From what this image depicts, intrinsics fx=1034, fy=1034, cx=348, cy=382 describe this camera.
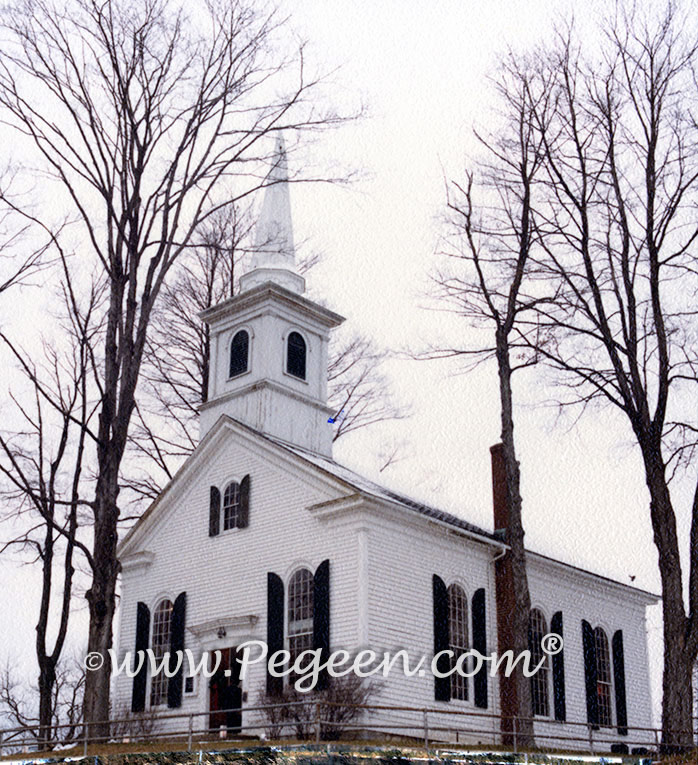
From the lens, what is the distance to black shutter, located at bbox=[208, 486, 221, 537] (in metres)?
23.5

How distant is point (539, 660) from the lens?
80.8ft

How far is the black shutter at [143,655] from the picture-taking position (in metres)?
23.4

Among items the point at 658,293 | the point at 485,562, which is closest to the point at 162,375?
the point at 485,562

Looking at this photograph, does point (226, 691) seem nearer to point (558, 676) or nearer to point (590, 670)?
point (558, 676)

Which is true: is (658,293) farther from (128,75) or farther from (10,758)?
(10,758)

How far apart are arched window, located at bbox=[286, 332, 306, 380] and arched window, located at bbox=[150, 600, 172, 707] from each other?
253 inches

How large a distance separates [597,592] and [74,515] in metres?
13.5

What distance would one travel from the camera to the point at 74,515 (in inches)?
987

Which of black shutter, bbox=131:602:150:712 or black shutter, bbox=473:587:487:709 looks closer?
black shutter, bbox=473:587:487:709

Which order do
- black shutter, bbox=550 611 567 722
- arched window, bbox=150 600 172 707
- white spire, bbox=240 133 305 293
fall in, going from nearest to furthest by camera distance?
arched window, bbox=150 600 172 707, black shutter, bbox=550 611 567 722, white spire, bbox=240 133 305 293

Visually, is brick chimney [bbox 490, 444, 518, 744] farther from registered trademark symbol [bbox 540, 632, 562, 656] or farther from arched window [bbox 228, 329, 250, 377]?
arched window [bbox 228, 329, 250, 377]

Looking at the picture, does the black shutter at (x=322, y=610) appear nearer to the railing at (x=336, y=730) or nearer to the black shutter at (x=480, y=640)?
the railing at (x=336, y=730)

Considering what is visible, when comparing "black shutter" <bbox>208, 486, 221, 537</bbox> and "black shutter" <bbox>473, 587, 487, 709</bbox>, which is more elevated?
"black shutter" <bbox>208, 486, 221, 537</bbox>

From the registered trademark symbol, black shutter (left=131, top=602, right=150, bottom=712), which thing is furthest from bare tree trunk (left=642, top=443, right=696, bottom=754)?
black shutter (left=131, top=602, right=150, bottom=712)
